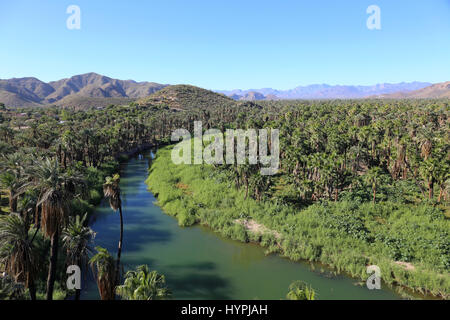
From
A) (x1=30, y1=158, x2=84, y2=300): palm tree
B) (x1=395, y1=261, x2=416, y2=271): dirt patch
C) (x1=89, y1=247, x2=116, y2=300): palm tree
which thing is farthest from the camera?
(x1=395, y1=261, x2=416, y2=271): dirt patch

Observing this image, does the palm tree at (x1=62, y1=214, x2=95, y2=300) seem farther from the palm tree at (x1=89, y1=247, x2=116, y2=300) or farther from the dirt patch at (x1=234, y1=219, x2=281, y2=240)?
the dirt patch at (x1=234, y1=219, x2=281, y2=240)

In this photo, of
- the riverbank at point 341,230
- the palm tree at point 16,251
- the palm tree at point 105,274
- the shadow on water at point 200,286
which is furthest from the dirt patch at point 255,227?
the palm tree at point 16,251

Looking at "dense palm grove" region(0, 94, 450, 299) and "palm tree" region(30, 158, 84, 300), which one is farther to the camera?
"dense palm grove" region(0, 94, 450, 299)

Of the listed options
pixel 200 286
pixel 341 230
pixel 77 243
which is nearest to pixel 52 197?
pixel 77 243

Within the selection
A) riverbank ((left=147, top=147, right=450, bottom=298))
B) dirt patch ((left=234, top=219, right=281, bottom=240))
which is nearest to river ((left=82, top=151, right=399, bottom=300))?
riverbank ((left=147, top=147, right=450, bottom=298))

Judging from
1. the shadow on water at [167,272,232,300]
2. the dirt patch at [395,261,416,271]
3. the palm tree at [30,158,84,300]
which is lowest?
the shadow on water at [167,272,232,300]
